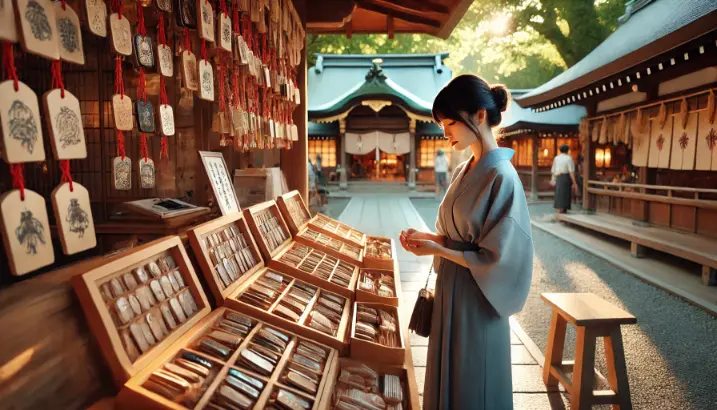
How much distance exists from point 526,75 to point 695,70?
25314 millimetres

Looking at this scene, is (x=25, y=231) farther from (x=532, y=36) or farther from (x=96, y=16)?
(x=532, y=36)

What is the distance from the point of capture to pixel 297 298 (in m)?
2.70

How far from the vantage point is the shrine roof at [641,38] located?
5719mm

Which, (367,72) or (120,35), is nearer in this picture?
(120,35)

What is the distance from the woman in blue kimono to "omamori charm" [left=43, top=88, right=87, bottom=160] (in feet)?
4.90

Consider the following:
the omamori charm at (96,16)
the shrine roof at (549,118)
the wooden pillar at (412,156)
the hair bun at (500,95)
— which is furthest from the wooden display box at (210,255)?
the wooden pillar at (412,156)

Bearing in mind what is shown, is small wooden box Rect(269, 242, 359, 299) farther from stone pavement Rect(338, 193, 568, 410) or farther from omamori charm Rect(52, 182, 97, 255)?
omamori charm Rect(52, 182, 97, 255)

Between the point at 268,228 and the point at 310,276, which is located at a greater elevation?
the point at 268,228

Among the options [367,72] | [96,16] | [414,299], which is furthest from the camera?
[367,72]

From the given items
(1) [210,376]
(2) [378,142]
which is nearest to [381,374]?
(1) [210,376]

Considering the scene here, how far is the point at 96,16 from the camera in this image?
150 cm

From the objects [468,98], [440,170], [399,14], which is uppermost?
[399,14]

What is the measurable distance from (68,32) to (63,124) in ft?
0.92

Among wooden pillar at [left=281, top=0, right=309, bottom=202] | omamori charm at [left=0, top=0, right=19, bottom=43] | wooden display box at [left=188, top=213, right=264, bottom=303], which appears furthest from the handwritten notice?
wooden pillar at [left=281, top=0, right=309, bottom=202]
